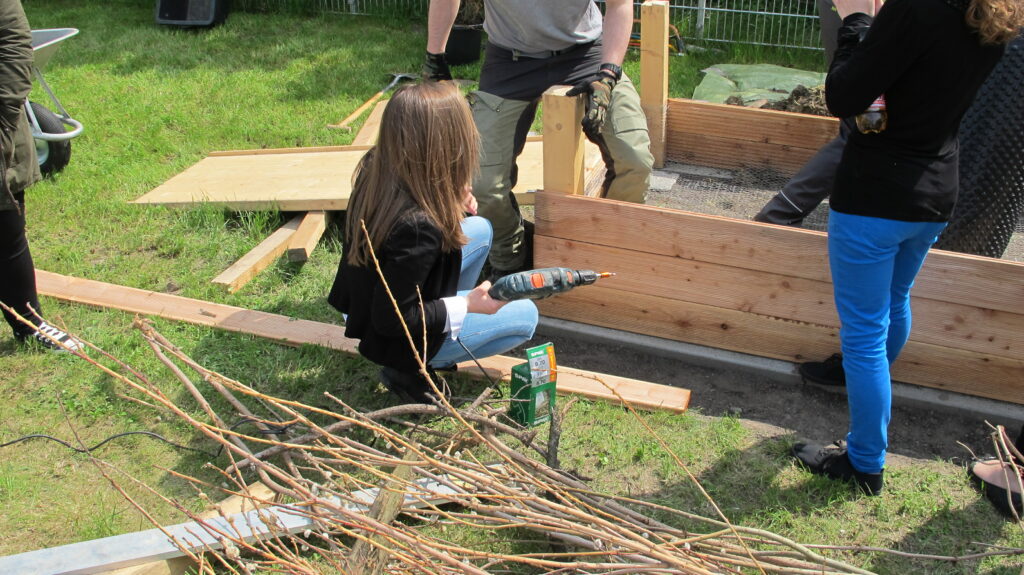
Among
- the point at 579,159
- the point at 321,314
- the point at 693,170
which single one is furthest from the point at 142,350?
the point at 693,170

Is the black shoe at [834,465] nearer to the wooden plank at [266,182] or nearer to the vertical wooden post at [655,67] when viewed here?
the vertical wooden post at [655,67]

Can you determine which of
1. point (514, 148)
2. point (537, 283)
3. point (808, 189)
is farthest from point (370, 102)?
point (537, 283)

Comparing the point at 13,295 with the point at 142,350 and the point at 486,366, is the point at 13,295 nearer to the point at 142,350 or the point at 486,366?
the point at 142,350

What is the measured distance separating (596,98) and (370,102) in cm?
326

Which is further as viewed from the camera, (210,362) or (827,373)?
(210,362)

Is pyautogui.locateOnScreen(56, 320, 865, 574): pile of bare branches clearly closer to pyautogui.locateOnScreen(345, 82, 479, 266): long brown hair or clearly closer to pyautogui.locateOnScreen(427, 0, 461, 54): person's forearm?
pyautogui.locateOnScreen(345, 82, 479, 266): long brown hair

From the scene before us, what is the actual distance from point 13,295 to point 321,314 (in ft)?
4.18

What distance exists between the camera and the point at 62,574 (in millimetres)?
2436

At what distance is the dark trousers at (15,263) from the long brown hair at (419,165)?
1521 millimetres

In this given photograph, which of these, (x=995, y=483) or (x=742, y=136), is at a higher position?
(x=742, y=136)

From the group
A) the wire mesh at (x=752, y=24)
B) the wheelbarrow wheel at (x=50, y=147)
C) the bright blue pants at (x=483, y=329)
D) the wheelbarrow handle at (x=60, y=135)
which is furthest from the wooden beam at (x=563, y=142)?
the wire mesh at (x=752, y=24)

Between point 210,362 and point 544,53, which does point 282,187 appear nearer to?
point 210,362

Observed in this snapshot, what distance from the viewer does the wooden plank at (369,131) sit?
5.56 meters

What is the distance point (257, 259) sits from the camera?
426 cm
